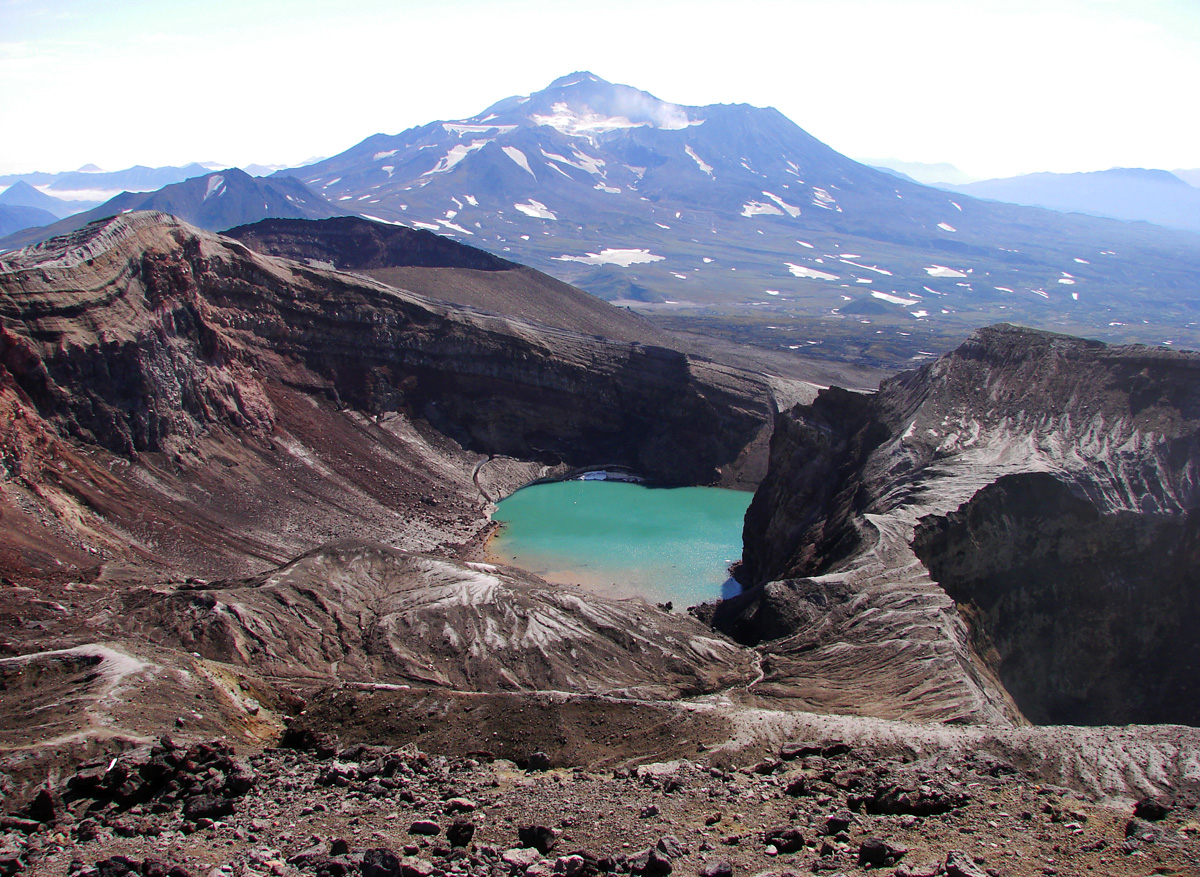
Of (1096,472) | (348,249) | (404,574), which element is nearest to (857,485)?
(1096,472)

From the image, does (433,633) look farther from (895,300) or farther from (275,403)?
(895,300)

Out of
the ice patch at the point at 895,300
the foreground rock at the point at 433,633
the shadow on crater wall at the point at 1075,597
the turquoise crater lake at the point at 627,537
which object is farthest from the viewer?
the ice patch at the point at 895,300

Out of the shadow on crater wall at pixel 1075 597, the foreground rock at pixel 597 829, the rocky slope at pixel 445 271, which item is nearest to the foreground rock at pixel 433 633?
the foreground rock at pixel 597 829

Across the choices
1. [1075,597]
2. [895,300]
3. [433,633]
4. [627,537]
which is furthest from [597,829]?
[895,300]

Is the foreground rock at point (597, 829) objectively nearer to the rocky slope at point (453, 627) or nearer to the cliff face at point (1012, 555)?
the rocky slope at point (453, 627)

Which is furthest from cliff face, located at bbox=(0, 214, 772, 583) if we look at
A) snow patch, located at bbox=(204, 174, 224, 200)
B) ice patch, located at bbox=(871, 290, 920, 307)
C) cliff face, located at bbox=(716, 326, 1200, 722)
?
snow patch, located at bbox=(204, 174, 224, 200)

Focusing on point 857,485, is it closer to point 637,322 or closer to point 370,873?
point 370,873

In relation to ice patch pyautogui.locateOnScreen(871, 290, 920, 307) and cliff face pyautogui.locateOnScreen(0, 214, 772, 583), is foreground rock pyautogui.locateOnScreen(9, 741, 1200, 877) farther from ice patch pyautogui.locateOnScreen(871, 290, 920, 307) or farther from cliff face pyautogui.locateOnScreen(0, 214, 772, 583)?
ice patch pyautogui.locateOnScreen(871, 290, 920, 307)

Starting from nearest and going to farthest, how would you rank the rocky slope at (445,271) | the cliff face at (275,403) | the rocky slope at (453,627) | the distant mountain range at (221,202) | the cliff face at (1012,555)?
1. the rocky slope at (453,627)
2. the cliff face at (1012,555)
3. the cliff face at (275,403)
4. the rocky slope at (445,271)
5. the distant mountain range at (221,202)
